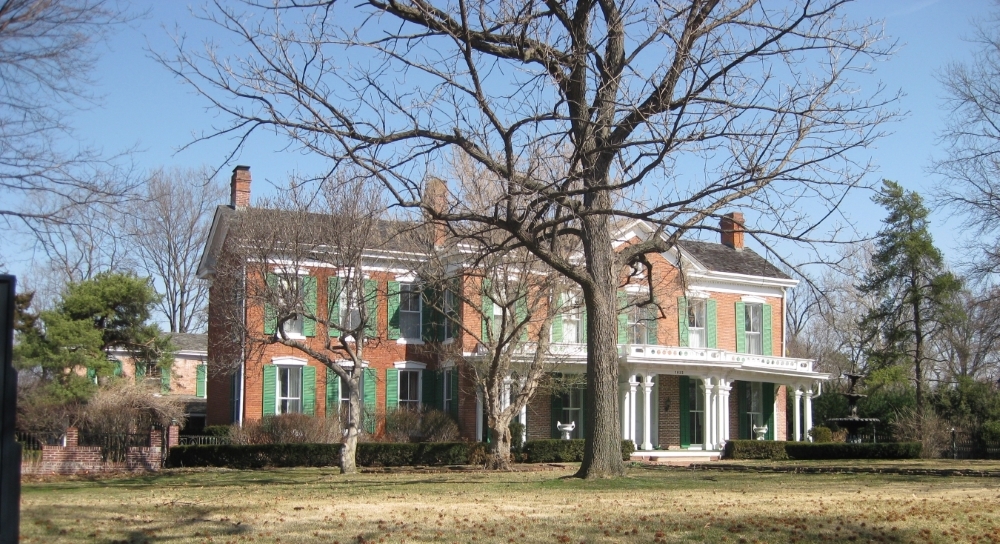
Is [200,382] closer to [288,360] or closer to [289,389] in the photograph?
[289,389]

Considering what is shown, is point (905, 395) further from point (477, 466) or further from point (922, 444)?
point (477, 466)

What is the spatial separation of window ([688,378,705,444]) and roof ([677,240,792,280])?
4681mm

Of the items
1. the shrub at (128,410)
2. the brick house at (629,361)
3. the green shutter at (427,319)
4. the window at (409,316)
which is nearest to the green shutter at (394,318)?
the brick house at (629,361)

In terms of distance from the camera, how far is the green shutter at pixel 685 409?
1433 inches

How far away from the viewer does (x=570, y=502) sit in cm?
1170

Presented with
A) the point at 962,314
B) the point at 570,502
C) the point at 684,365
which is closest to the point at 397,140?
the point at 570,502

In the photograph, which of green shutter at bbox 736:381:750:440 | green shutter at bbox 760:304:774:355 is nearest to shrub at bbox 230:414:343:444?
green shutter at bbox 736:381:750:440

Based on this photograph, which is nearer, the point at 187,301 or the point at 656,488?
the point at 656,488

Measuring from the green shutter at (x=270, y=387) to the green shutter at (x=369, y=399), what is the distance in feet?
9.28

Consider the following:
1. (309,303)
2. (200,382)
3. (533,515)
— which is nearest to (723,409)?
(309,303)

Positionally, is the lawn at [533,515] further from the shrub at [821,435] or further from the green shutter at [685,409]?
the shrub at [821,435]

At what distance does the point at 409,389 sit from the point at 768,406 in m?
14.7

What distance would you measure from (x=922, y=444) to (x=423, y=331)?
55.2ft

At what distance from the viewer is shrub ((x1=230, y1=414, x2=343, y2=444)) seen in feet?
92.8
